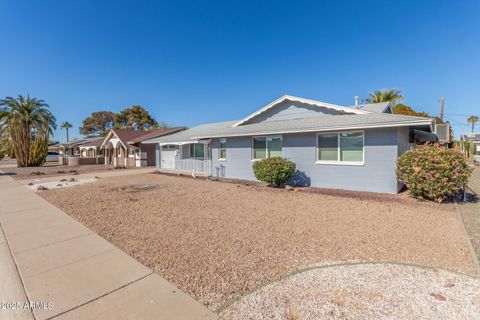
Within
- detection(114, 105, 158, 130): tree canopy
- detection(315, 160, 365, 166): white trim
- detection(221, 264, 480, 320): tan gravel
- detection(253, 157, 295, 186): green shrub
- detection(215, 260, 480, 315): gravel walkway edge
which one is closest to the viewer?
detection(221, 264, 480, 320): tan gravel

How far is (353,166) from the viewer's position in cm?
988

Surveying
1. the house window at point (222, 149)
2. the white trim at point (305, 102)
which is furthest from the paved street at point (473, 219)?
the house window at point (222, 149)

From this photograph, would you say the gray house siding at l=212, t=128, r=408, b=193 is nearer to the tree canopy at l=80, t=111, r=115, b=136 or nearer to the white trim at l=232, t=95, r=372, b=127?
the white trim at l=232, t=95, r=372, b=127

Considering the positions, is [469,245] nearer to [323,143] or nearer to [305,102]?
[323,143]

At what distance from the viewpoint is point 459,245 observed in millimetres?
4531

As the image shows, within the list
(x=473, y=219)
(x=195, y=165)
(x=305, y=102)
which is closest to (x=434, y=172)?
(x=473, y=219)

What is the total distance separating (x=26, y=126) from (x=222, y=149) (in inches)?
1074

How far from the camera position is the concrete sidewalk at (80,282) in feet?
8.96

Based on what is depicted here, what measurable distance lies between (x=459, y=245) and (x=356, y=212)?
2.51 metres

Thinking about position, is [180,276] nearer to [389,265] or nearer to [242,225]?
[242,225]

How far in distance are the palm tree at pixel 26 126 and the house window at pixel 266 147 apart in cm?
2880

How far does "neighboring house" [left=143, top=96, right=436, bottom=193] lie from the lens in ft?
30.1

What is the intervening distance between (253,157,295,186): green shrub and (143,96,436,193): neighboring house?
66 centimetres

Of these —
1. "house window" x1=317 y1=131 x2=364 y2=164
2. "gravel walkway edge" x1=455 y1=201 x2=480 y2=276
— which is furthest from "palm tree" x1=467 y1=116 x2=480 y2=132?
"gravel walkway edge" x1=455 y1=201 x2=480 y2=276
